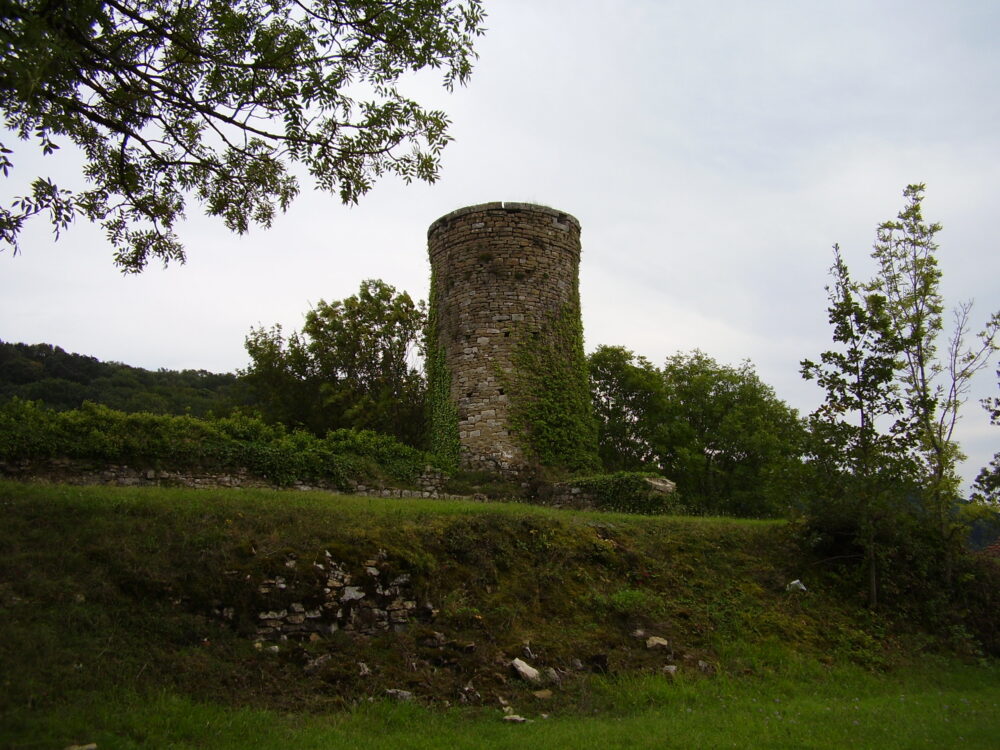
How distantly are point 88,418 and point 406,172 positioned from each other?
7.89m

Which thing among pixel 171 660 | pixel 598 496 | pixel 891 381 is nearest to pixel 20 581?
pixel 171 660

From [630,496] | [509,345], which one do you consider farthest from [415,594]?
[509,345]

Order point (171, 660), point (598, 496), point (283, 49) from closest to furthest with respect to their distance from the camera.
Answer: point (171, 660)
point (283, 49)
point (598, 496)

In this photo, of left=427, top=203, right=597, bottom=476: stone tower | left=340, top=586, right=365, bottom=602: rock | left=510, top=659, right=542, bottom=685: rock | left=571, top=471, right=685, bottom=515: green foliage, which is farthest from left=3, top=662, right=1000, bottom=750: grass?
left=427, top=203, right=597, bottom=476: stone tower

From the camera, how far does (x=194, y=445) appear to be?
544 inches

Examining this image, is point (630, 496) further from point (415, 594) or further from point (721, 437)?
point (721, 437)

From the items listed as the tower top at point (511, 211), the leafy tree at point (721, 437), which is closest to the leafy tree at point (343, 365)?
the tower top at point (511, 211)

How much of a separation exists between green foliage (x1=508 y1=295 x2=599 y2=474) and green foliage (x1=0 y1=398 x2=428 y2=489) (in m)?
3.10

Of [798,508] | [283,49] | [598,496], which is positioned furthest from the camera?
[598,496]

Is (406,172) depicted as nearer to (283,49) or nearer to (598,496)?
(283,49)

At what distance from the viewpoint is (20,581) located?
729 cm

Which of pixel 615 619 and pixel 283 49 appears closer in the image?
pixel 283 49

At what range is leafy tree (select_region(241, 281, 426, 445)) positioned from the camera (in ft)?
84.4

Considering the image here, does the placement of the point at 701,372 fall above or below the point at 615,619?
above
